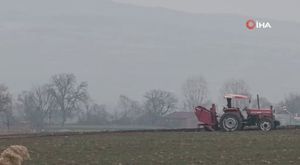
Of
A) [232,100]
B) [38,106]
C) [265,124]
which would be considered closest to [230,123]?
[265,124]

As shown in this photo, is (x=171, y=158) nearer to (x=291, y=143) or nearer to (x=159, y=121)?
(x=291, y=143)

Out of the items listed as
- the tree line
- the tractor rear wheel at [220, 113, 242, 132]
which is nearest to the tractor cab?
the tractor rear wheel at [220, 113, 242, 132]

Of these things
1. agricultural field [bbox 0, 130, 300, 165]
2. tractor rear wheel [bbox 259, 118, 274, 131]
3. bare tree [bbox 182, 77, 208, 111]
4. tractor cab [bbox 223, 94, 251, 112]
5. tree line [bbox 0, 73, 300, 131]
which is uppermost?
bare tree [bbox 182, 77, 208, 111]

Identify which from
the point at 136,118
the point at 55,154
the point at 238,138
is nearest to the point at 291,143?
the point at 238,138

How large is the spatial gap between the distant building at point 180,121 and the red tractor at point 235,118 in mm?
71798

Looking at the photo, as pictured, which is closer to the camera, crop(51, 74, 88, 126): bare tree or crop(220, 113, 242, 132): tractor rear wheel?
crop(220, 113, 242, 132): tractor rear wheel

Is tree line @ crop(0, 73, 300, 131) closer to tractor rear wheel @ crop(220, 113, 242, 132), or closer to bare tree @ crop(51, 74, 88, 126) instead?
bare tree @ crop(51, 74, 88, 126)

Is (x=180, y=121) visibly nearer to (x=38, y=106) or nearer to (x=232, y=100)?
(x=38, y=106)

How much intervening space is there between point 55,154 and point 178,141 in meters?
6.96

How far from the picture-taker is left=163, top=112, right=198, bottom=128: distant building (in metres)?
115

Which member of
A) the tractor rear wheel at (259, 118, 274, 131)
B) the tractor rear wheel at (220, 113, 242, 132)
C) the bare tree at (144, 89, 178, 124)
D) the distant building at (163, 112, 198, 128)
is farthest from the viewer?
the bare tree at (144, 89, 178, 124)

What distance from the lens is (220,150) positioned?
26.8 meters

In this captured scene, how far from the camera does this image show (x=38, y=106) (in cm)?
13162

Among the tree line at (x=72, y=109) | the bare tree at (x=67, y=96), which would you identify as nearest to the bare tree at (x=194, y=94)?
the tree line at (x=72, y=109)
